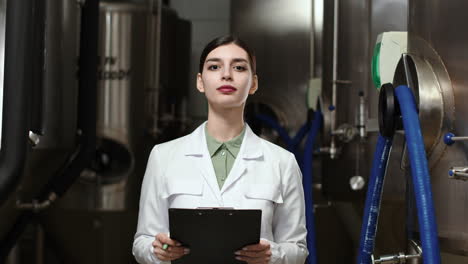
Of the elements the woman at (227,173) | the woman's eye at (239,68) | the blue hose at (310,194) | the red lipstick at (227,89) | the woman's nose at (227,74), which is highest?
the woman's eye at (239,68)

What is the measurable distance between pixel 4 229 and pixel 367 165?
1435mm

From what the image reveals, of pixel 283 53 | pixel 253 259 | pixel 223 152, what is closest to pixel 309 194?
pixel 223 152

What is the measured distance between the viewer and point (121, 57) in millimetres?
3998

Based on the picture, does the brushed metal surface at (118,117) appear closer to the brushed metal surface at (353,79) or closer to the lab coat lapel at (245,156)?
the brushed metal surface at (353,79)

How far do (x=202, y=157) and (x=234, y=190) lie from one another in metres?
0.11

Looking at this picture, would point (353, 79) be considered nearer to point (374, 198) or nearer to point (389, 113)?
point (374, 198)

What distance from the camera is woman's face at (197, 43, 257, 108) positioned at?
156 centimetres

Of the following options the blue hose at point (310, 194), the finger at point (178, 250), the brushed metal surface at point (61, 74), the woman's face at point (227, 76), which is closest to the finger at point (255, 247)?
the finger at point (178, 250)

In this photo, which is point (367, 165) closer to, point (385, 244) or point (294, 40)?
point (385, 244)

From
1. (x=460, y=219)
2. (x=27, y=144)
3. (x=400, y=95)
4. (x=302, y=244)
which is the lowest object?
(x=302, y=244)

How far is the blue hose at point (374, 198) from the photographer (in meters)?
1.71

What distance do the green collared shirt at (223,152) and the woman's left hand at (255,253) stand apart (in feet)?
0.76

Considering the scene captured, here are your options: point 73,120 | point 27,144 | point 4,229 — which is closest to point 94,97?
point 73,120

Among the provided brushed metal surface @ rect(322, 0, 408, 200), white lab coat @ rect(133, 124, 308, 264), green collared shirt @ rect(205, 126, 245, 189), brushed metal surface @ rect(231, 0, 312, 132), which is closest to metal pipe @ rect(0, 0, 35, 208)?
white lab coat @ rect(133, 124, 308, 264)
